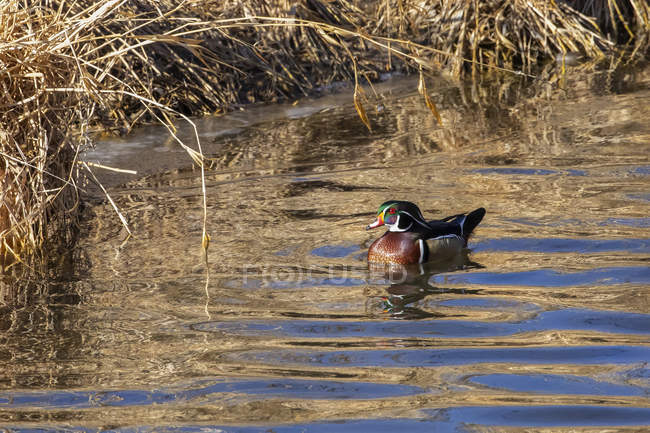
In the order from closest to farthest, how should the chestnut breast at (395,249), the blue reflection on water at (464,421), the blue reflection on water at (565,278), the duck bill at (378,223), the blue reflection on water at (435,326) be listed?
the blue reflection on water at (464,421) < the blue reflection on water at (435,326) < the blue reflection on water at (565,278) < the chestnut breast at (395,249) < the duck bill at (378,223)

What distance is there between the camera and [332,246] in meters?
6.95

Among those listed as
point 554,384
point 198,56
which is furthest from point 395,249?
point 554,384

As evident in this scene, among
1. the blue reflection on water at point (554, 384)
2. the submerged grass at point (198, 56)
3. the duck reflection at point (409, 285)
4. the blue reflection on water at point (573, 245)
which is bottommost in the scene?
the blue reflection on water at point (554, 384)

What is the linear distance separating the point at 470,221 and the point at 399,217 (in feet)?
1.71

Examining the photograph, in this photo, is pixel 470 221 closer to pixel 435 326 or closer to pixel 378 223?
pixel 378 223

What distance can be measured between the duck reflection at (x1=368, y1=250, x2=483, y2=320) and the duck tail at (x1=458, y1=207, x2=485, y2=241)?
0.50ft

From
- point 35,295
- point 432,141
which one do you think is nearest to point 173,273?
point 35,295

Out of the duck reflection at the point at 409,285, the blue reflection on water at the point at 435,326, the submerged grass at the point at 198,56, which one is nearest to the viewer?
the blue reflection on water at the point at 435,326

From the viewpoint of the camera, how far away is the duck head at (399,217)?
22.4ft

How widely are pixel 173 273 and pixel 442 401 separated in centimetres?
259

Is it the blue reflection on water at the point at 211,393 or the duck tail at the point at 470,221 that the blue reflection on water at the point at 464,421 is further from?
the duck tail at the point at 470,221

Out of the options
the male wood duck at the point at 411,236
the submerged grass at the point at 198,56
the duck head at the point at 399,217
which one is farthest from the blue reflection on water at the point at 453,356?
the duck head at the point at 399,217

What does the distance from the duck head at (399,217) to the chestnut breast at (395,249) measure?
67 mm

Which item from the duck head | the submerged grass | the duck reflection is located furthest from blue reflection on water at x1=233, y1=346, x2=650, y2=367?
the duck head
